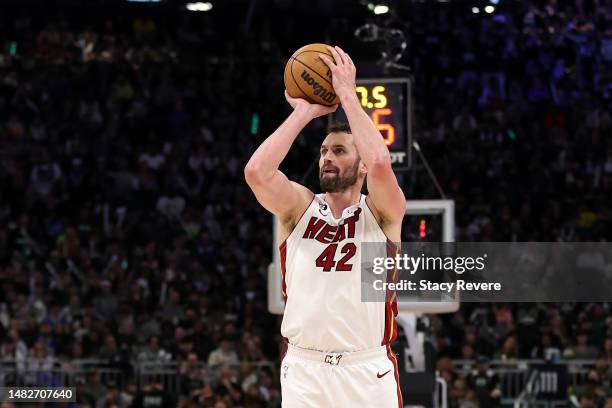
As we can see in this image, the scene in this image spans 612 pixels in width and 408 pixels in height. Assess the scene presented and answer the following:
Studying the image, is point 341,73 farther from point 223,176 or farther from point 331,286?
point 223,176

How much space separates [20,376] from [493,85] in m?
12.6

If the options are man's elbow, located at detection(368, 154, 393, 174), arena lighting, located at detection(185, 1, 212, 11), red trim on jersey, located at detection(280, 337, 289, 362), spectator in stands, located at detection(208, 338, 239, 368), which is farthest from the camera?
arena lighting, located at detection(185, 1, 212, 11)

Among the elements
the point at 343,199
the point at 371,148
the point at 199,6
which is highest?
the point at 199,6

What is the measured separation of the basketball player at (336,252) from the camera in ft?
21.3

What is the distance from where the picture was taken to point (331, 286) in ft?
21.7

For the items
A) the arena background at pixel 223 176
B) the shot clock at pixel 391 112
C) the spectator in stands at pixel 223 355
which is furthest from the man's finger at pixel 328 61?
the spectator in stands at pixel 223 355

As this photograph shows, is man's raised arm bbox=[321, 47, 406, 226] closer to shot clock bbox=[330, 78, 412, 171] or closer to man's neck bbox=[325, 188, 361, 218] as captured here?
man's neck bbox=[325, 188, 361, 218]

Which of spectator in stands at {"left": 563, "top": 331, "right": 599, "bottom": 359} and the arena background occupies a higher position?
the arena background

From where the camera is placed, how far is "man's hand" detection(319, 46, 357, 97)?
6559mm

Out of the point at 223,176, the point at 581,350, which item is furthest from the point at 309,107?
the point at 223,176

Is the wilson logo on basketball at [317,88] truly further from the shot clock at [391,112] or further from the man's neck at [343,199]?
the shot clock at [391,112]

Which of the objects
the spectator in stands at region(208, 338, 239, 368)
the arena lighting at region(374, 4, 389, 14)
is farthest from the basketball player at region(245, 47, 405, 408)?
the spectator in stands at region(208, 338, 239, 368)

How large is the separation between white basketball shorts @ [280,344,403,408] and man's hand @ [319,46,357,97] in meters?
1.45

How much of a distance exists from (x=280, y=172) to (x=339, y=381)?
Result: 1.19 meters
